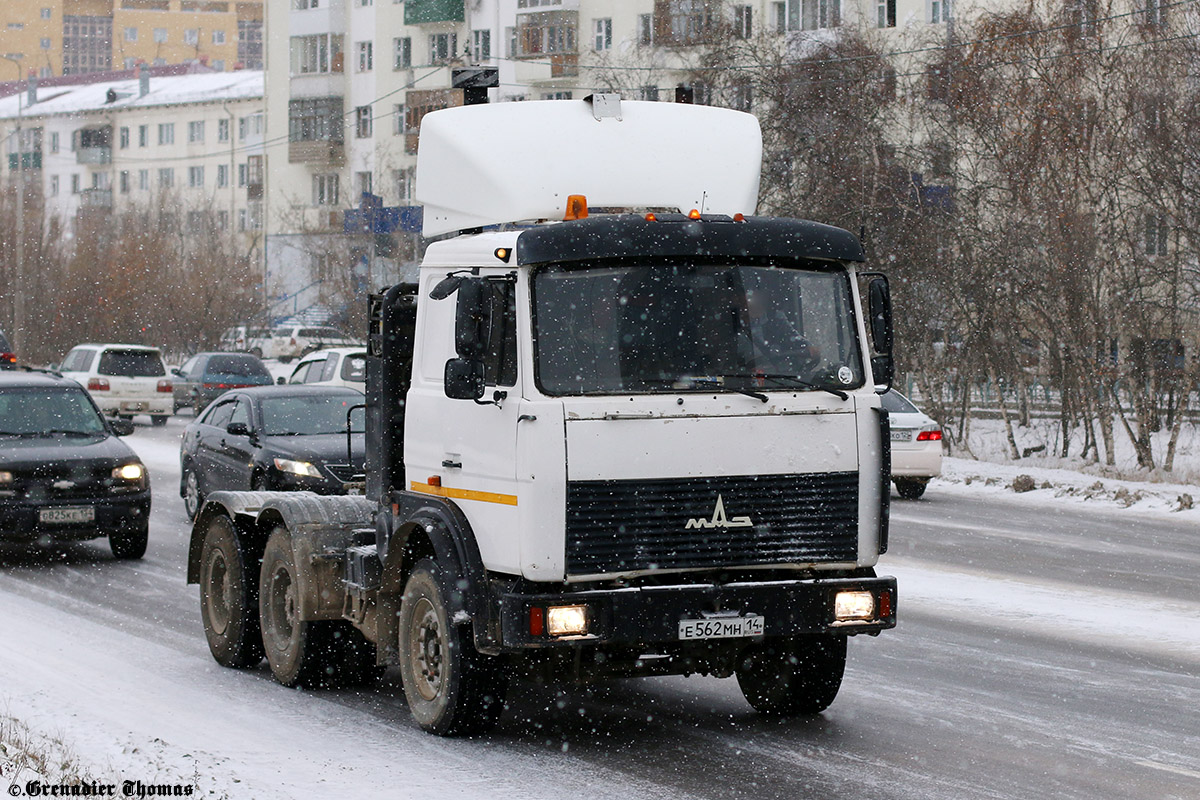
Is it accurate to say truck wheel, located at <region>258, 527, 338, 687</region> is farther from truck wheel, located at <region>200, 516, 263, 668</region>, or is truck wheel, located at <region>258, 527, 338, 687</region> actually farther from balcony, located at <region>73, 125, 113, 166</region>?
balcony, located at <region>73, 125, 113, 166</region>

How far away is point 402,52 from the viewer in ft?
253

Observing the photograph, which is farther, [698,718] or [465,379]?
[698,718]

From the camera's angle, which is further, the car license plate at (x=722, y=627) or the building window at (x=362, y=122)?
the building window at (x=362, y=122)

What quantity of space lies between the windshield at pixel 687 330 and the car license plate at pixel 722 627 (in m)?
1.03

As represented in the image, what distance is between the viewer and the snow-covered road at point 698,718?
724 centimetres

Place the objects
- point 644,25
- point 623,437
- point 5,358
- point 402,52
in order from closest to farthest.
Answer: point 623,437 → point 5,358 → point 644,25 → point 402,52

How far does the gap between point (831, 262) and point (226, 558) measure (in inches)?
176

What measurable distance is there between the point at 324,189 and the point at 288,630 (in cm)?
7462

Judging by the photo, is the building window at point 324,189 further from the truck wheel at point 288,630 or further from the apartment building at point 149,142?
the truck wheel at point 288,630

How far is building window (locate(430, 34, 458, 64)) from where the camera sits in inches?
2948

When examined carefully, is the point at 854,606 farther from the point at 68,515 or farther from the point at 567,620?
the point at 68,515

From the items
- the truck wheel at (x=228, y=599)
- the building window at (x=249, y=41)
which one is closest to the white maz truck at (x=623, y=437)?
the truck wheel at (x=228, y=599)

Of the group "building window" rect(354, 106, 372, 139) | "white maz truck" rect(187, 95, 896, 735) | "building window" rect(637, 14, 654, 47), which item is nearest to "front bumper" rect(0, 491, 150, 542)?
"white maz truck" rect(187, 95, 896, 735)

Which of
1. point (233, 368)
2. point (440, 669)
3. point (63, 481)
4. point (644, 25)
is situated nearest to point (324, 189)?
point (644, 25)
